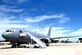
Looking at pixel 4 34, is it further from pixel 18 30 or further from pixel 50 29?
pixel 50 29

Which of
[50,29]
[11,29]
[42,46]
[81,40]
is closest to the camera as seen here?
[42,46]

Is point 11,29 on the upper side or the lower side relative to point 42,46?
upper

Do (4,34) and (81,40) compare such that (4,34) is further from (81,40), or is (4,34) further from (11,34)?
(81,40)

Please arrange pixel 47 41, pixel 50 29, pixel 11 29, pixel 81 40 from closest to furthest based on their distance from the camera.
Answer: pixel 11 29 → pixel 47 41 → pixel 50 29 → pixel 81 40

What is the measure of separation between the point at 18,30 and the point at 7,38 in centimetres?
334

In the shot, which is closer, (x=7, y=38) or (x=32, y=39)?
(x=7, y=38)

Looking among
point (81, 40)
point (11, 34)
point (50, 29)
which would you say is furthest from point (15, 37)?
point (81, 40)

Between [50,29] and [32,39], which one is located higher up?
[50,29]

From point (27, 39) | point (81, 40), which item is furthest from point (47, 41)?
point (81, 40)

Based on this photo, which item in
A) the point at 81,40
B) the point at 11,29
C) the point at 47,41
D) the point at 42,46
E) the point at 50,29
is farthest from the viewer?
the point at 81,40

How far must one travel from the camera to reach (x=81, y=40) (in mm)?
142250

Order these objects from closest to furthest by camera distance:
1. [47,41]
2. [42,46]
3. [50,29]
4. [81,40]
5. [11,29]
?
[42,46], [11,29], [47,41], [50,29], [81,40]

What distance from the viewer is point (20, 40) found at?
33656 mm

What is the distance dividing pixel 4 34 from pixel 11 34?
1.28m
